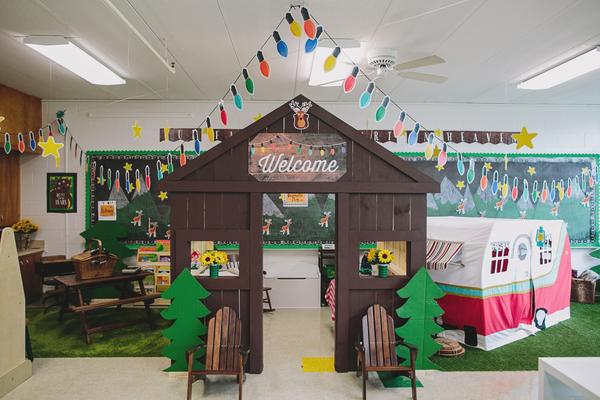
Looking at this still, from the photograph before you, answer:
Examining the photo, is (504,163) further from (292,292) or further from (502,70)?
(292,292)

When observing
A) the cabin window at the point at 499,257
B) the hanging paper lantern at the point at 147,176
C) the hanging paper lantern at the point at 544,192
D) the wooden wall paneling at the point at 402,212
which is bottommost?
the cabin window at the point at 499,257

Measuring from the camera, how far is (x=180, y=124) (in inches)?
297

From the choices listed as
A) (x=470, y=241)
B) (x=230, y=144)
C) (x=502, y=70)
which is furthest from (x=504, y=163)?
(x=230, y=144)

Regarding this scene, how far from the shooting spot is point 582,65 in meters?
5.23

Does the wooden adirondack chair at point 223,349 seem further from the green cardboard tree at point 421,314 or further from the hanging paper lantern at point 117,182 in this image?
the hanging paper lantern at point 117,182

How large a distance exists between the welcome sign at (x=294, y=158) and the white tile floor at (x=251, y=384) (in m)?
2.26

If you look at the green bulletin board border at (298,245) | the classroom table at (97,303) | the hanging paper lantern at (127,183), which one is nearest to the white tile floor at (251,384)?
the classroom table at (97,303)

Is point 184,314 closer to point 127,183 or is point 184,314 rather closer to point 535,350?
point 127,183

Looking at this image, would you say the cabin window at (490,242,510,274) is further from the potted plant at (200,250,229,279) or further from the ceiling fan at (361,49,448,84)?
the potted plant at (200,250,229,279)

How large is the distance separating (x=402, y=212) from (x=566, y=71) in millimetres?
3616

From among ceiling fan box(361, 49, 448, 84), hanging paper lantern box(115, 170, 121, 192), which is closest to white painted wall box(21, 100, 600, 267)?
hanging paper lantern box(115, 170, 121, 192)

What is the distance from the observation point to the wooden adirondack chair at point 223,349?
3.67m

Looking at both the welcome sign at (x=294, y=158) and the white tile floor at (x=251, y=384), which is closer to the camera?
the white tile floor at (x=251, y=384)

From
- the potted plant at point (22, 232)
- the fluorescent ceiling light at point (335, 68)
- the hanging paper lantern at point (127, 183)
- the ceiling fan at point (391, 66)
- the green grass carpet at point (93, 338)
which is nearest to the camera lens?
the ceiling fan at point (391, 66)
